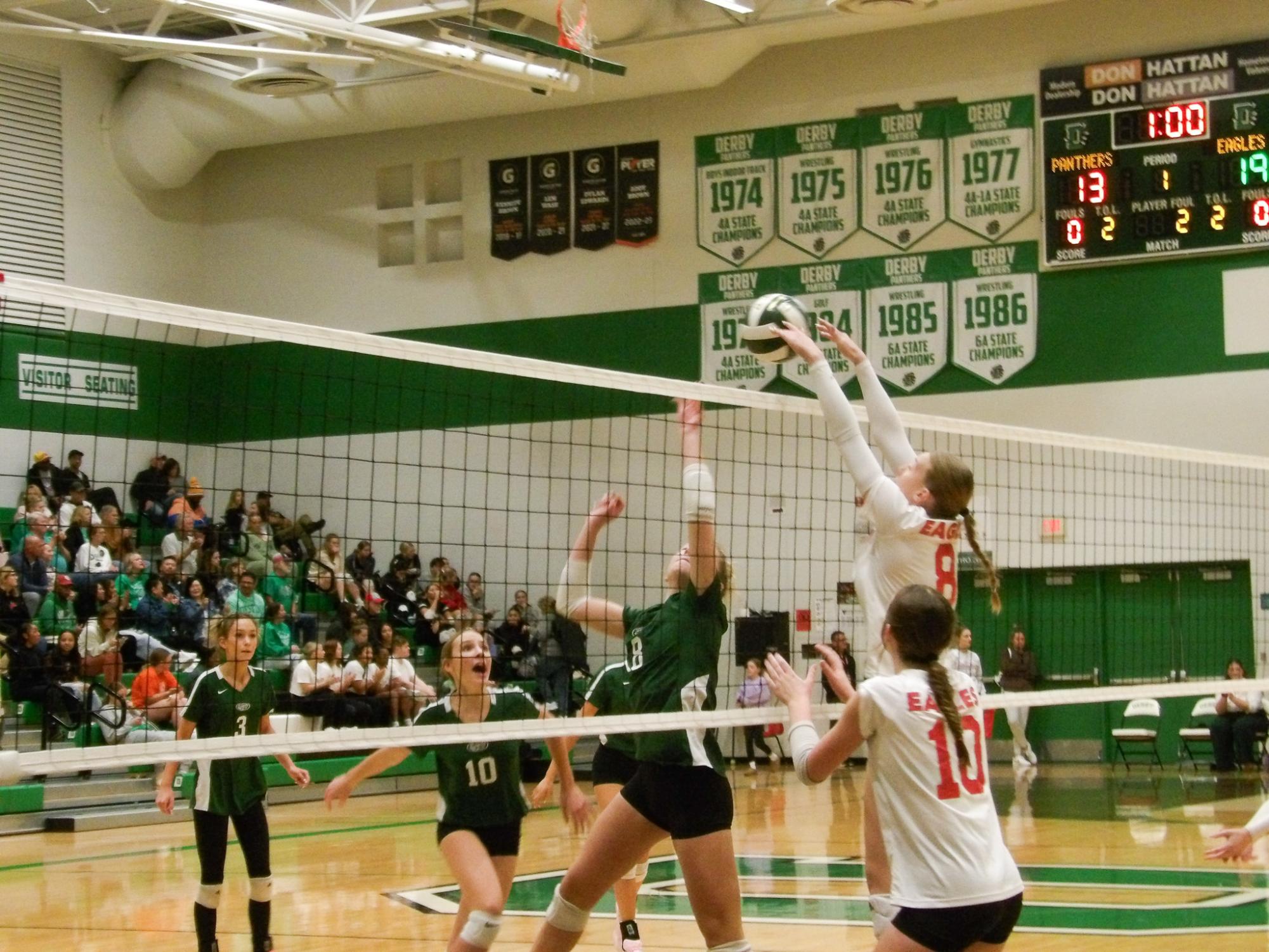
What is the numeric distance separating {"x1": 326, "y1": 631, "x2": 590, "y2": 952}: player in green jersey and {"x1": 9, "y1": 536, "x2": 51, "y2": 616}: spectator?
6.81m

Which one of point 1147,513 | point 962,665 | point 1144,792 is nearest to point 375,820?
point 962,665

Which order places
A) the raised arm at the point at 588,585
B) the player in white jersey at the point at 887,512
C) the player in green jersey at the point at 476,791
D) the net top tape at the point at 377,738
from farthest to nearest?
the raised arm at the point at 588,585 → the player in green jersey at the point at 476,791 → the player in white jersey at the point at 887,512 → the net top tape at the point at 377,738

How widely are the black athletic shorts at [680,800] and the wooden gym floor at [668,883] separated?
287 cm

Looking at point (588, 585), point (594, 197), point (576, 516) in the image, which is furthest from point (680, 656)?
point (594, 197)

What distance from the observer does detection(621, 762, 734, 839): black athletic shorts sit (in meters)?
5.34

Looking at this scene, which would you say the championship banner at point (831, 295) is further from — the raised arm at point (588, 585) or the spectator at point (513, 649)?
the raised arm at point (588, 585)

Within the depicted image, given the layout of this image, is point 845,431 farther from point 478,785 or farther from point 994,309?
point 994,309

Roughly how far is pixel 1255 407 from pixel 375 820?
36.7 feet

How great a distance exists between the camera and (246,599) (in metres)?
15.6

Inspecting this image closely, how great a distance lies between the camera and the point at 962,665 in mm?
16516

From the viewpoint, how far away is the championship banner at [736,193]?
70.6 ft

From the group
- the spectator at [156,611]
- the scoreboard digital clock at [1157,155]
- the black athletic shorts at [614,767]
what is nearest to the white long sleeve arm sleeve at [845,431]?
the black athletic shorts at [614,767]

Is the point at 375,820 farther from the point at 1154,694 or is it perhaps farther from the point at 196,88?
the point at 196,88

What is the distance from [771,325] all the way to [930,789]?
7.85ft
